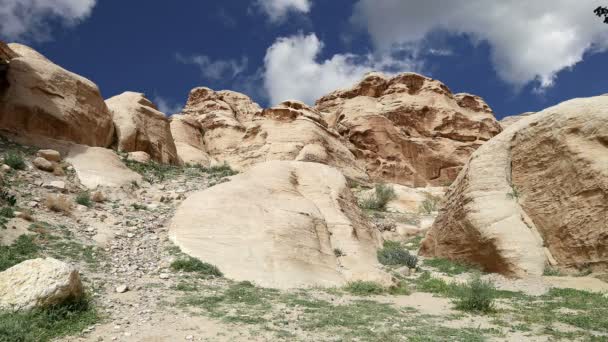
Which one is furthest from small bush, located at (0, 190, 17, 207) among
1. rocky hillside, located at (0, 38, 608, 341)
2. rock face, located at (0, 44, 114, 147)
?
rock face, located at (0, 44, 114, 147)

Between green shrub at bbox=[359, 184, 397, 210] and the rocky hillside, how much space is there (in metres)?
4.17

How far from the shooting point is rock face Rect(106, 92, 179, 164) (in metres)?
23.0

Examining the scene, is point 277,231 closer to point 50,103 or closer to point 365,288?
point 365,288

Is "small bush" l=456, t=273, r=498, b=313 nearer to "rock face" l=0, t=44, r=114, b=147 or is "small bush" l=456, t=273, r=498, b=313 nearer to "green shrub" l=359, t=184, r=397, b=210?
"rock face" l=0, t=44, r=114, b=147

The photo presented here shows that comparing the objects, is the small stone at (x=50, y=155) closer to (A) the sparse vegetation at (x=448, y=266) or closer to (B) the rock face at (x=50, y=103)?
(B) the rock face at (x=50, y=103)

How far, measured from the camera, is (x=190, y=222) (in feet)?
39.4

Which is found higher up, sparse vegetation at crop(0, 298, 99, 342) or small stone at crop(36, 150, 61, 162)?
small stone at crop(36, 150, 61, 162)

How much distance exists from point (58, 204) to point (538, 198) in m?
13.1

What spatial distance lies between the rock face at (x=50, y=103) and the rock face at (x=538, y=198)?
15.0 meters

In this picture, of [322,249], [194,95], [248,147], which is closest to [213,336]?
[322,249]

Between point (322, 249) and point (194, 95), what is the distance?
40.2 meters

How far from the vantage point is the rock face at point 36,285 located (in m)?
6.38

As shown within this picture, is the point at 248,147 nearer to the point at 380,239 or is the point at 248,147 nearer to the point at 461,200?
the point at 380,239

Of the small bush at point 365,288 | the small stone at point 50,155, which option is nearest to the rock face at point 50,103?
the small stone at point 50,155
